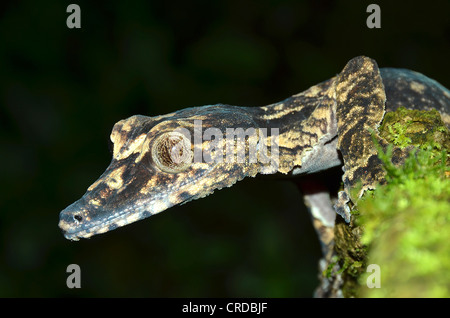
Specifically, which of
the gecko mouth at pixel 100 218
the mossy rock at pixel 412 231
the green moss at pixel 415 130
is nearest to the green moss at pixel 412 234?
the mossy rock at pixel 412 231

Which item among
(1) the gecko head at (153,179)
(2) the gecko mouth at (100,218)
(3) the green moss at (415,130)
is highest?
(3) the green moss at (415,130)

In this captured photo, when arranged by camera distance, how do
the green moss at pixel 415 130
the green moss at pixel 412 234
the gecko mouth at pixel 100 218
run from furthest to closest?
the gecko mouth at pixel 100 218 → the green moss at pixel 415 130 → the green moss at pixel 412 234

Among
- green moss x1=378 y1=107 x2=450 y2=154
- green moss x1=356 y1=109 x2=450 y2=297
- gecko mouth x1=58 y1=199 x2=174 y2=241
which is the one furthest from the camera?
gecko mouth x1=58 y1=199 x2=174 y2=241

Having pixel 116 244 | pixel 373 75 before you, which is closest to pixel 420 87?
pixel 373 75

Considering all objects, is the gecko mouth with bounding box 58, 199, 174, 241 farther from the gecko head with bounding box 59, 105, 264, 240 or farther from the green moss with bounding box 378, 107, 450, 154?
the green moss with bounding box 378, 107, 450, 154

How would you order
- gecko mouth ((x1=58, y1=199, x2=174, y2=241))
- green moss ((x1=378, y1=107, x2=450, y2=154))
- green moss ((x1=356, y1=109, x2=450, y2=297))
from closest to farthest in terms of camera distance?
green moss ((x1=356, y1=109, x2=450, y2=297))
green moss ((x1=378, y1=107, x2=450, y2=154))
gecko mouth ((x1=58, y1=199, x2=174, y2=241))

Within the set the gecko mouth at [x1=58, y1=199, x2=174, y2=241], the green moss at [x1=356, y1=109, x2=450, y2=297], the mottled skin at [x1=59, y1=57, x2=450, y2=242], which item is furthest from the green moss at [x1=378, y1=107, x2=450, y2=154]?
the gecko mouth at [x1=58, y1=199, x2=174, y2=241]

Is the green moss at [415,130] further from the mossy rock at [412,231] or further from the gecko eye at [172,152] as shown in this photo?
the gecko eye at [172,152]
